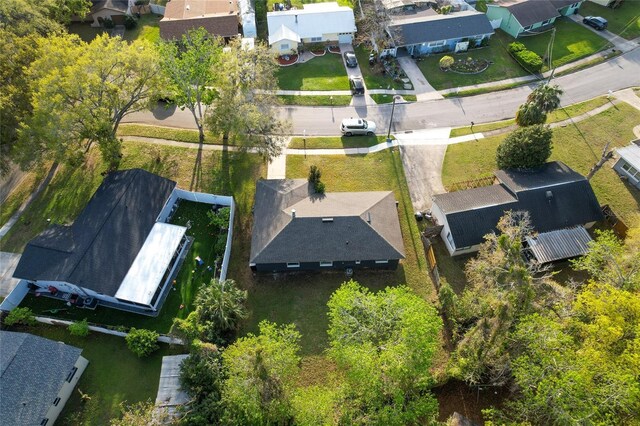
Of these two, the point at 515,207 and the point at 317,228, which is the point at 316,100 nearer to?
the point at 317,228

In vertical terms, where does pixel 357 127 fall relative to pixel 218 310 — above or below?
above

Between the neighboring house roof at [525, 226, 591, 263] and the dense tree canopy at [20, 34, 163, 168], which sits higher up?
the dense tree canopy at [20, 34, 163, 168]

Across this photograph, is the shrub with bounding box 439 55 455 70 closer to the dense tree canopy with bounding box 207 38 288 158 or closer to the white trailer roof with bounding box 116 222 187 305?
the dense tree canopy with bounding box 207 38 288 158

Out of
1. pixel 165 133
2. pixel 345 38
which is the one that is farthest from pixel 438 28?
pixel 165 133

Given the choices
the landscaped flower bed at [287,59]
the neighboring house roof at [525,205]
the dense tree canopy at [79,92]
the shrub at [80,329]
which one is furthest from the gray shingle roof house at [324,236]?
the landscaped flower bed at [287,59]

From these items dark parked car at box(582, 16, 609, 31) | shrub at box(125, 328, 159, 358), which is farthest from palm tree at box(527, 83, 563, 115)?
shrub at box(125, 328, 159, 358)

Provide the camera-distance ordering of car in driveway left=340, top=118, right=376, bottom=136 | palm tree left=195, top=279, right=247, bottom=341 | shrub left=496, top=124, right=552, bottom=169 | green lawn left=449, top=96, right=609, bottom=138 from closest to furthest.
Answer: palm tree left=195, top=279, right=247, bottom=341 < shrub left=496, top=124, right=552, bottom=169 < car in driveway left=340, top=118, right=376, bottom=136 < green lawn left=449, top=96, right=609, bottom=138

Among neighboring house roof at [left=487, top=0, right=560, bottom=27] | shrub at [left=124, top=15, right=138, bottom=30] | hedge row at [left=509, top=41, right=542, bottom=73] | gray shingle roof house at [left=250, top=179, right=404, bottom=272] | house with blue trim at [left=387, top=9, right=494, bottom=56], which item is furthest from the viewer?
shrub at [left=124, top=15, right=138, bottom=30]

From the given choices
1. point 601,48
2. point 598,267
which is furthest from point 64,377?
point 601,48
